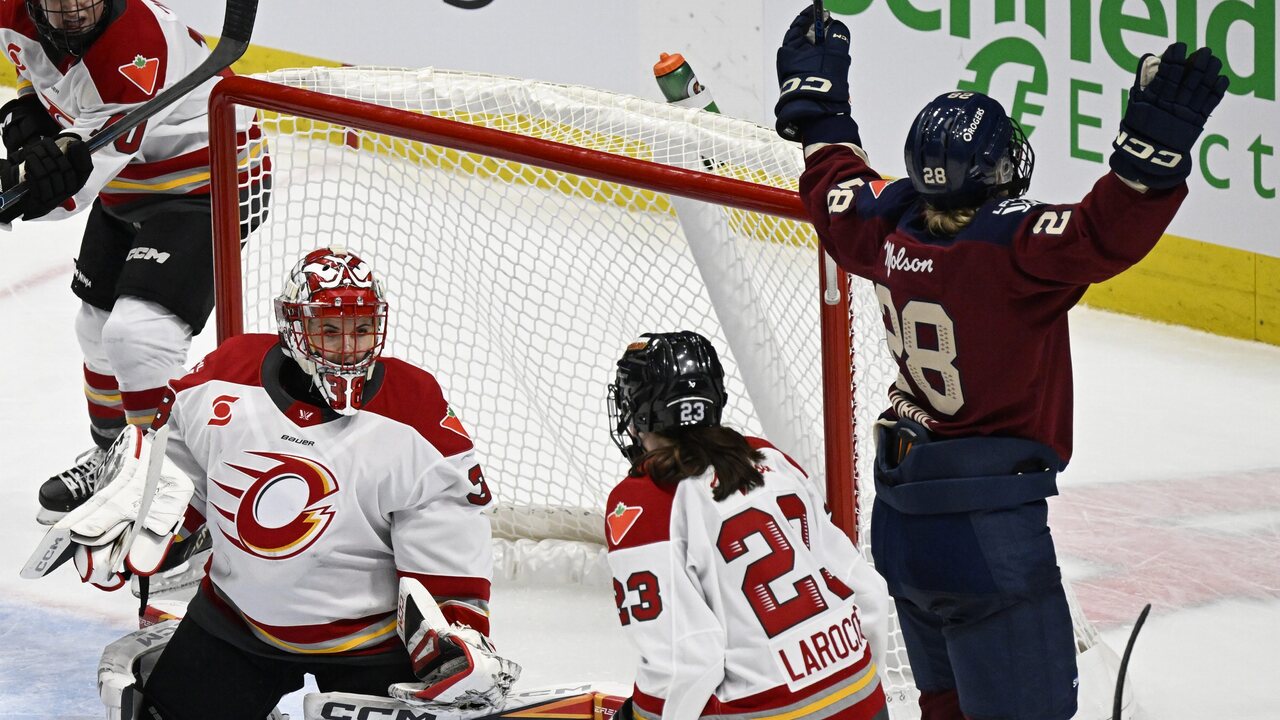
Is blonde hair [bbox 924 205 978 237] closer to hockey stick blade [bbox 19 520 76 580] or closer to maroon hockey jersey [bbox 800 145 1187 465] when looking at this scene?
maroon hockey jersey [bbox 800 145 1187 465]

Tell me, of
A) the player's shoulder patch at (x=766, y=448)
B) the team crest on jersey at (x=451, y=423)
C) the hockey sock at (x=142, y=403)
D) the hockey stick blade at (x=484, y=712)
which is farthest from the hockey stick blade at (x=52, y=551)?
the hockey sock at (x=142, y=403)

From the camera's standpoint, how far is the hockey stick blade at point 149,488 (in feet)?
7.22

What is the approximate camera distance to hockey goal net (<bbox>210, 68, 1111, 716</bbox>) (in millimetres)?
2842

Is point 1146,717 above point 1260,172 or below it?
below

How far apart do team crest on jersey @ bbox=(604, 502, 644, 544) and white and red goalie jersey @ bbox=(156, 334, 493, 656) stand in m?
0.42

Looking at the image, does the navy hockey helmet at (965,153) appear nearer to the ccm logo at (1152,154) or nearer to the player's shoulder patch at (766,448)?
the ccm logo at (1152,154)

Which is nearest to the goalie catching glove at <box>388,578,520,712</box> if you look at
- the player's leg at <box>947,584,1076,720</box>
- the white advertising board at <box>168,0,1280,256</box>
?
the player's leg at <box>947,584,1076,720</box>

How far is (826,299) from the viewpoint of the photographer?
273 cm

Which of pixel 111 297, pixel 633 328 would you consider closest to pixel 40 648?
pixel 111 297

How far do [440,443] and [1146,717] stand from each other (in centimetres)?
153

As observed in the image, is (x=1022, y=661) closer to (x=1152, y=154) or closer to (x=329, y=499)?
(x=1152, y=154)

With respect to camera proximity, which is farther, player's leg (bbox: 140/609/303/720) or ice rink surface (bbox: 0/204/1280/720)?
ice rink surface (bbox: 0/204/1280/720)

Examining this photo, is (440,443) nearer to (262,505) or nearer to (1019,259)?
(262,505)

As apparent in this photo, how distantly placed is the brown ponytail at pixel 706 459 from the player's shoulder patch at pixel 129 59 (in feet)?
5.76
